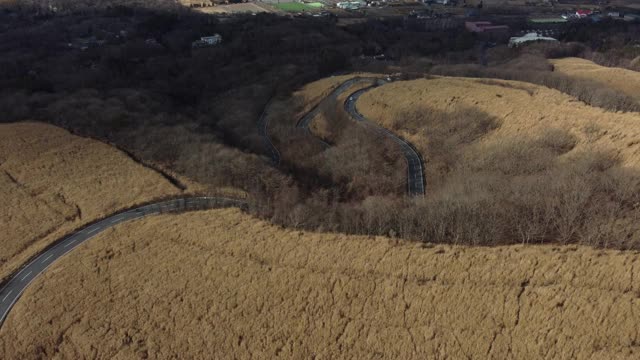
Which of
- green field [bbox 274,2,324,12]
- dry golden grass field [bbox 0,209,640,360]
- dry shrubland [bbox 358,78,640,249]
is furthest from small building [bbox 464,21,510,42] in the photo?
dry golden grass field [bbox 0,209,640,360]

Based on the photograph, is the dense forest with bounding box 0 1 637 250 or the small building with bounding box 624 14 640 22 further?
the small building with bounding box 624 14 640 22

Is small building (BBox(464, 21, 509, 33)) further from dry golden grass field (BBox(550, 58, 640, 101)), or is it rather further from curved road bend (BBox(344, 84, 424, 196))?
curved road bend (BBox(344, 84, 424, 196))

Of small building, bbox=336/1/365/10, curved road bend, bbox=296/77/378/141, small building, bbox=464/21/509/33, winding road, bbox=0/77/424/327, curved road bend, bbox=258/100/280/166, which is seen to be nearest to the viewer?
winding road, bbox=0/77/424/327

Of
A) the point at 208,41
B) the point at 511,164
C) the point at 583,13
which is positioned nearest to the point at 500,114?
the point at 511,164

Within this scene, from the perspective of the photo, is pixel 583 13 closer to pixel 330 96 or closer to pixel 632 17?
pixel 632 17

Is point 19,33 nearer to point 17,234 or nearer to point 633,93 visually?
point 17,234

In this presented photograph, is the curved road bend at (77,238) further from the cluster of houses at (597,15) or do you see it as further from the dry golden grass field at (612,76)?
the cluster of houses at (597,15)
